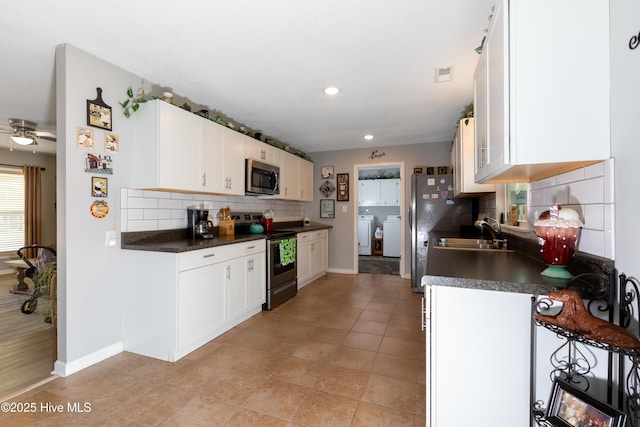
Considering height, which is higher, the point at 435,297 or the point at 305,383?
the point at 435,297

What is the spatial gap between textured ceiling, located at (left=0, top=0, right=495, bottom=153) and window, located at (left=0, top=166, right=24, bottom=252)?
273 cm

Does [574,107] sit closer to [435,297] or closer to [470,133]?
[435,297]

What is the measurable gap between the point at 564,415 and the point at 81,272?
110 inches

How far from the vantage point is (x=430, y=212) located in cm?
410

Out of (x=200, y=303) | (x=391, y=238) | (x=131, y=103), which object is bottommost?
(x=200, y=303)

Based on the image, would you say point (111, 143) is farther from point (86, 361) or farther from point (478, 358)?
point (478, 358)

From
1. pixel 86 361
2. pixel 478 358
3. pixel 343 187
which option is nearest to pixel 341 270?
pixel 343 187

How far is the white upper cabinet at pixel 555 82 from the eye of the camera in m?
1.08

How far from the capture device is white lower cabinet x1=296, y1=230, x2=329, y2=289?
4312 mm

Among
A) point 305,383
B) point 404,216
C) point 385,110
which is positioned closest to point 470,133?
point 385,110

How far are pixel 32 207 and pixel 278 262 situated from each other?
16.7ft

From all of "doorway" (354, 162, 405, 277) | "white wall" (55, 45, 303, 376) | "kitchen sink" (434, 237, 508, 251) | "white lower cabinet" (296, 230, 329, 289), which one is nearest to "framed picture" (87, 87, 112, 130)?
"white wall" (55, 45, 303, 376)

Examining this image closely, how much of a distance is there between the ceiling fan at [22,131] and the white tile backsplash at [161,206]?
257 cm

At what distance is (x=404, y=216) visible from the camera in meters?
4.90
